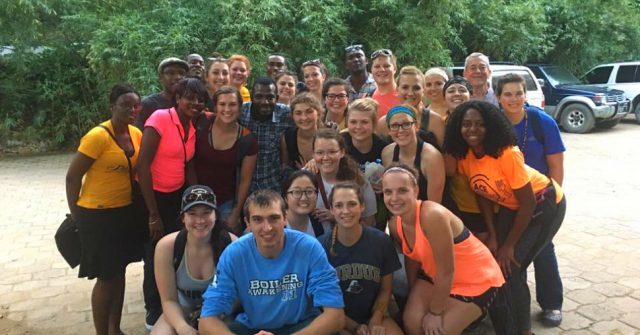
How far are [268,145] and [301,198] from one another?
85 centimetres

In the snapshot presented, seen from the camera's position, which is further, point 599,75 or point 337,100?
point 599,75

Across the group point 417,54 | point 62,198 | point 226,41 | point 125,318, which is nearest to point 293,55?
point 226,41

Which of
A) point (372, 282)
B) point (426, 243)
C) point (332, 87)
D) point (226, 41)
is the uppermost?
point (226, 41)

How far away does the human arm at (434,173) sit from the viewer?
3.53 metres

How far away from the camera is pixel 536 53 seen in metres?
15.9

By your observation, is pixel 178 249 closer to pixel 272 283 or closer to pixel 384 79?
pixel 272 283

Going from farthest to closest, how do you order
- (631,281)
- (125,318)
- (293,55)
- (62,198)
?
(293,55)
(62,198)
(631,281)
(125,318)

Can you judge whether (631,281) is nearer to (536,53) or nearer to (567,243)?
(567,243)

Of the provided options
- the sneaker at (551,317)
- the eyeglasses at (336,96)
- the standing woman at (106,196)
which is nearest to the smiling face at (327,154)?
the eyeglasses at (336,96)

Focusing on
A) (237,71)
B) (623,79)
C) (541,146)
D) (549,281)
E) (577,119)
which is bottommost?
(549,281)

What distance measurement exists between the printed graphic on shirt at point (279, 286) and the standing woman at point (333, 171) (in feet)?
2.63

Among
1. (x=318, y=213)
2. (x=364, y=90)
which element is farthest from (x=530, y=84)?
(x=318, y=213)

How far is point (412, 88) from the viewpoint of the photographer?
446cm

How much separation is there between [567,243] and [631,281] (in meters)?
1.14
